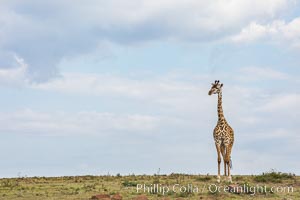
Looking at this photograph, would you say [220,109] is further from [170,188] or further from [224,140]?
[170,188]

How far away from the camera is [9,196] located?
26156mm

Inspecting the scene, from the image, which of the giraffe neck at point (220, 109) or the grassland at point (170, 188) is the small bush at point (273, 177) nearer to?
the grassland at point (170, 188)

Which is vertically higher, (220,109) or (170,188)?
(220,109)

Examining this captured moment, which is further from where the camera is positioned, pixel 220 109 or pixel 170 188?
pixel 220 109

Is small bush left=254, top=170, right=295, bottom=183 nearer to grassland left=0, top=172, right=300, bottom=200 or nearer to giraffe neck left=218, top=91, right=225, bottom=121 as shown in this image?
grassland left=0, top=172, right=300, bottom=200

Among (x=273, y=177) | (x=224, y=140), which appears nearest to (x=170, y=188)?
(x=224, y=140)

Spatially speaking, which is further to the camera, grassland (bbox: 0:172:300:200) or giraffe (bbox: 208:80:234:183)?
giraffe (bbox: 208:80:234:183)

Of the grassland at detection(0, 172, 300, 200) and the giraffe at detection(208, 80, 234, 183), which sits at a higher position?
the giraffe at detection(208, 80, 234, 183)

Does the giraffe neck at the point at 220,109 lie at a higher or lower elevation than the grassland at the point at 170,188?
higher

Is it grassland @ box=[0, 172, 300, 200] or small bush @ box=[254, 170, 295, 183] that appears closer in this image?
grassland @ box=[0, 172, 300, 200]

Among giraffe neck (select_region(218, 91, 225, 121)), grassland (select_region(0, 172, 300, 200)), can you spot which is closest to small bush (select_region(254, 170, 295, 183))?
grassland (select_region(0, 172, 300, 200))

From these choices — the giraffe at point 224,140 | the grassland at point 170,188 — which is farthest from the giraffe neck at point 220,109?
the grassland at point 170,188

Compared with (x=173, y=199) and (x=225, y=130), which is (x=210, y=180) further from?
(x=173, y=199)

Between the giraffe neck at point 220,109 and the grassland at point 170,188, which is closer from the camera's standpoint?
the grassland at point 170,188
